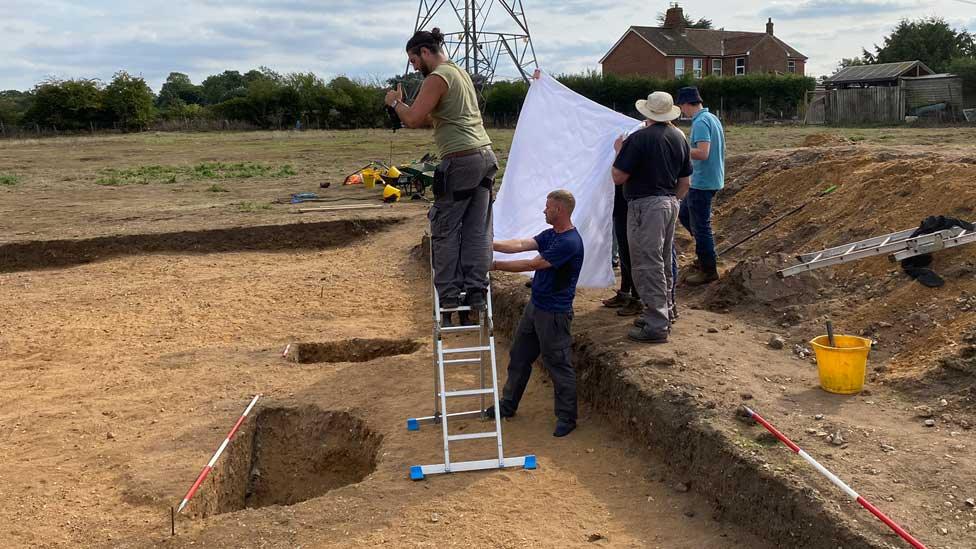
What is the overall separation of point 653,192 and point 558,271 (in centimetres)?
124

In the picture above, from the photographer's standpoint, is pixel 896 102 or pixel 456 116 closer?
pixel 456 116

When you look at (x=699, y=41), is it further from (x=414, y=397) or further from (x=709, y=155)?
(x=414, y=397)

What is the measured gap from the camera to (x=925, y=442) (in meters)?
4.89

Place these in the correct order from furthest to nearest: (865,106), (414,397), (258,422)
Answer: (865,106) → (414,397) → (258,422)

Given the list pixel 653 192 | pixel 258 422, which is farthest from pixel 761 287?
pixel 258 422

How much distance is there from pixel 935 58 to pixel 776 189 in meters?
49.1

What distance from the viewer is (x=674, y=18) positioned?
5834 centimetres

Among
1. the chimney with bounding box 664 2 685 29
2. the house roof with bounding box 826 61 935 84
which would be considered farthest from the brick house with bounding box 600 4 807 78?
the house roof with bounding box 826 61 935 84

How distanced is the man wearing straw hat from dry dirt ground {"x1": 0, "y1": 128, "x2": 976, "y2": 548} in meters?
0.43

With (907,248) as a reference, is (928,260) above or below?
below

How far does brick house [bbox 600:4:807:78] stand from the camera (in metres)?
55.5

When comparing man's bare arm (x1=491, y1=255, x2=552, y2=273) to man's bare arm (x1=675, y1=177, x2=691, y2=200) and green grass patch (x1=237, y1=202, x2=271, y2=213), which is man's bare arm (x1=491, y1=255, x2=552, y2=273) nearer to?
man's bare arm (x1=675, y1=177, x2=691, y2=200)

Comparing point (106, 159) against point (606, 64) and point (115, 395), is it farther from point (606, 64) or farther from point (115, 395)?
point (606, 64)

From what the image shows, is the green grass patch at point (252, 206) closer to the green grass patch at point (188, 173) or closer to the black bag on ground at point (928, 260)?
the green grass patch at point (188, 173)
